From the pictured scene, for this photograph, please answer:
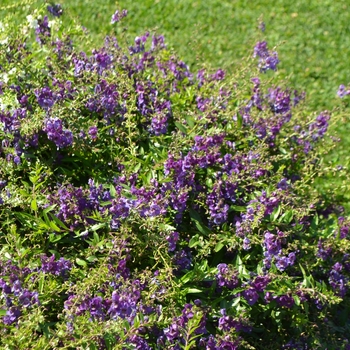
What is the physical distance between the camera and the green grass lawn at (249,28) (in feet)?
19.6

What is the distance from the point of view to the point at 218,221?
2.99 meters

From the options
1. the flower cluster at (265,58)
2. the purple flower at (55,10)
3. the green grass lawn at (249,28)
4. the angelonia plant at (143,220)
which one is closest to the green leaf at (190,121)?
the angelonia plant at (143,220)

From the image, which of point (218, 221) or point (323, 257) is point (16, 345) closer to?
point (218, 221)

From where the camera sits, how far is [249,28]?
6.38 metres

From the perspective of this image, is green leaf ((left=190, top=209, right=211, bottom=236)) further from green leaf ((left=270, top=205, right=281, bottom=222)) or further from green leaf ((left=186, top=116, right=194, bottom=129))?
green leaf ((left=186, top=116, right=194, bottom=129))

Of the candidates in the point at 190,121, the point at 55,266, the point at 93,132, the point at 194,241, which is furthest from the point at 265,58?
the point at 55,266

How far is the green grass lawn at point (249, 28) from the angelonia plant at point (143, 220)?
8.11ft

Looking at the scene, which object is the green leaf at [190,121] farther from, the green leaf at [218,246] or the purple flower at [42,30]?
the purple flower at [42,30]

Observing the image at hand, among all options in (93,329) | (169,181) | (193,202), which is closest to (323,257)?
(193,202)

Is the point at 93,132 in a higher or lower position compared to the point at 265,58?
higher

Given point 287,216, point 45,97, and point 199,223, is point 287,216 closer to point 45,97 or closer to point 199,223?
point 199,223

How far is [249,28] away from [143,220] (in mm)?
4142

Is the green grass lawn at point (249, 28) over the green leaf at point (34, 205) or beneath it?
beneath

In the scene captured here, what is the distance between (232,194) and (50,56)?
1260 millimetres
